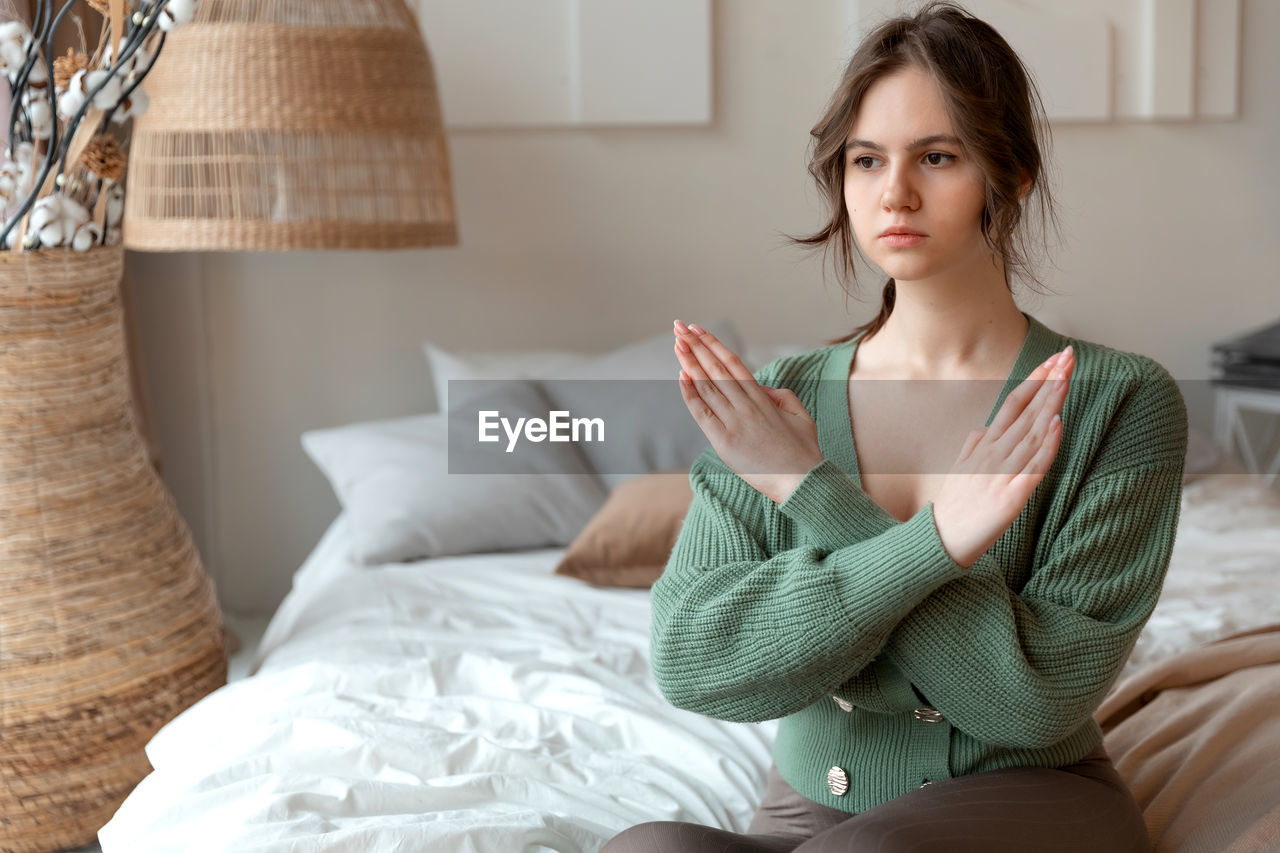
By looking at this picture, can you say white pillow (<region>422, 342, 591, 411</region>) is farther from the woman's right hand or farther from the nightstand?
the woman's right hand

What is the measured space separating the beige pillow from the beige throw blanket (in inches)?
35.5

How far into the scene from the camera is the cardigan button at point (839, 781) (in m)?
1.14

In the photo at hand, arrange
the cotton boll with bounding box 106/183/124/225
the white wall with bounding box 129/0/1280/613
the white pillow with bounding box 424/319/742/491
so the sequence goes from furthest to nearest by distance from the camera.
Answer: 1. the white wall with bounding box 129/0/1280/613
2. the white pillow with bounding box 424/319/742/491
3. the cotton boll with bounding box 106/183/124/225

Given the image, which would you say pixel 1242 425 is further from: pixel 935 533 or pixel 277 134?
pixel 935 533

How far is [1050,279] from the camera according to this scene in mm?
3262

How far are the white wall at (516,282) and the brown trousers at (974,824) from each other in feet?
7.11

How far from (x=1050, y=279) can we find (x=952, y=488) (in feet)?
8.05

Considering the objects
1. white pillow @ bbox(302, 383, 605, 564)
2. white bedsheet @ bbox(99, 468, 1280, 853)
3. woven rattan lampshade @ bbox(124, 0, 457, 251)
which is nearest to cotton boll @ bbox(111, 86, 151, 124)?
woven rattan lampshade @ bbox(124, 0, 457, 251)

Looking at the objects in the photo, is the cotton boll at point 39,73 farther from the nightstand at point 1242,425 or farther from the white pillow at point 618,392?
the nightstand at point 1242,425

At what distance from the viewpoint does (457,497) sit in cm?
252

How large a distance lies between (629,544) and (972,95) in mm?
1338

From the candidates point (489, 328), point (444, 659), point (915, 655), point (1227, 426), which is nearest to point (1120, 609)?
point (915, 655)

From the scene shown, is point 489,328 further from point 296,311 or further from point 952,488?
point 952,488

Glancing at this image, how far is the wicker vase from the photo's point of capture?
5.49 ft
